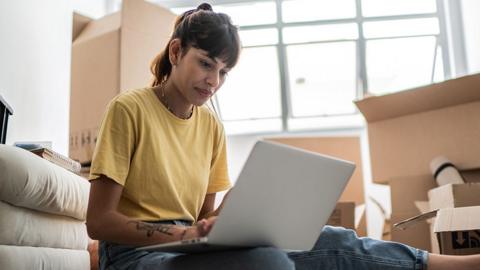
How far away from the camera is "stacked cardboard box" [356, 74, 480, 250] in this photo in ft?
6.45

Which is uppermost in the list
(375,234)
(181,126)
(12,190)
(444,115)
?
(444,115)

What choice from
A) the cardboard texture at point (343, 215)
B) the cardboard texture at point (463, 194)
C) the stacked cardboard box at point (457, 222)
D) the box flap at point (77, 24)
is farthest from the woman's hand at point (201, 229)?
the box flap at point (77, 24)

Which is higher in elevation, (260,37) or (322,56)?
(260,37)

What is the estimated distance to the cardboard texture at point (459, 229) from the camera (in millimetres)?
1140

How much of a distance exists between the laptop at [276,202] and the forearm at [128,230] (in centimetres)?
7

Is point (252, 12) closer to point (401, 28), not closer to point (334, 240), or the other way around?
point (401, 28)

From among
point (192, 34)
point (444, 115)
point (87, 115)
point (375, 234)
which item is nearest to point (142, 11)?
point (87, 115)

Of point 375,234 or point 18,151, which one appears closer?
point 18,151

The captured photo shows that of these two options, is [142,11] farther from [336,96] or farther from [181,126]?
[336,96]

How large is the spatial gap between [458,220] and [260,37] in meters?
2.58

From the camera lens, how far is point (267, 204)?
754 mm

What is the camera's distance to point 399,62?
143 inches

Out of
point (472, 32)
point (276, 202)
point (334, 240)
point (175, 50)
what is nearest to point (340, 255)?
point (334, 240)

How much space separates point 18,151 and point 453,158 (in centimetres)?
151
